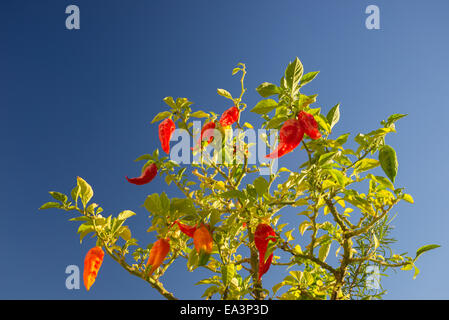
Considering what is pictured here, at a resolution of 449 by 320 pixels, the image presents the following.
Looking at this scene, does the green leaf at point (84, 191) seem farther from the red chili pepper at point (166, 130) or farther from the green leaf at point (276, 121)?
the green leaf at point (276, 121)

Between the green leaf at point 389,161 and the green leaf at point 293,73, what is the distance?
281 millimetres

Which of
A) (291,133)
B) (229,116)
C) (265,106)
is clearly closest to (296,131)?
(291,133)

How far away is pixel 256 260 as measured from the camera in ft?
4.04

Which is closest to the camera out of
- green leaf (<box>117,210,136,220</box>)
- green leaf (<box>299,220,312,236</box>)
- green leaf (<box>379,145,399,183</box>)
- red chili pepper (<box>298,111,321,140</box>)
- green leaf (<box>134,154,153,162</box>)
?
green leaf (<box>379,145,399,183</box>)

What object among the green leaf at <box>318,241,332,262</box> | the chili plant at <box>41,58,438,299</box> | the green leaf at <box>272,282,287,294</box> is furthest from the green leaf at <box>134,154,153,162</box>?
the green leaf at <box>318,241,332,262</box>

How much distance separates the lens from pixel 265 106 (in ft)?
3.27

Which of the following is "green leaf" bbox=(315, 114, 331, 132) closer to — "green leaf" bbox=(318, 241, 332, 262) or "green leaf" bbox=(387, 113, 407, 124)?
"green leaf" bbox=(387, 113, 407, 124)

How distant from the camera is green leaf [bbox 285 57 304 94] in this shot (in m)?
0.91

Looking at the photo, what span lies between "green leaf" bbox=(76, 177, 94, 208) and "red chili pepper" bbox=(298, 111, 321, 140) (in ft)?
2.15

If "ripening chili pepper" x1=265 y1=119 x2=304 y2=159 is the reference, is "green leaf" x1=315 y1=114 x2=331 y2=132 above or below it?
above

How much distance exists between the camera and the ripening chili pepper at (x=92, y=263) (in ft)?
3.42

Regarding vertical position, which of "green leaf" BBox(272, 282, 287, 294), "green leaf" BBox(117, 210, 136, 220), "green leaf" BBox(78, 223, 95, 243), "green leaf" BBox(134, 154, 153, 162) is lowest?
"green leaf" BBox(272, 282, 287, 294)

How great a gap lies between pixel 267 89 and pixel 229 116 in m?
0.30

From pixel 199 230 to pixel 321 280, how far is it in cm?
72
